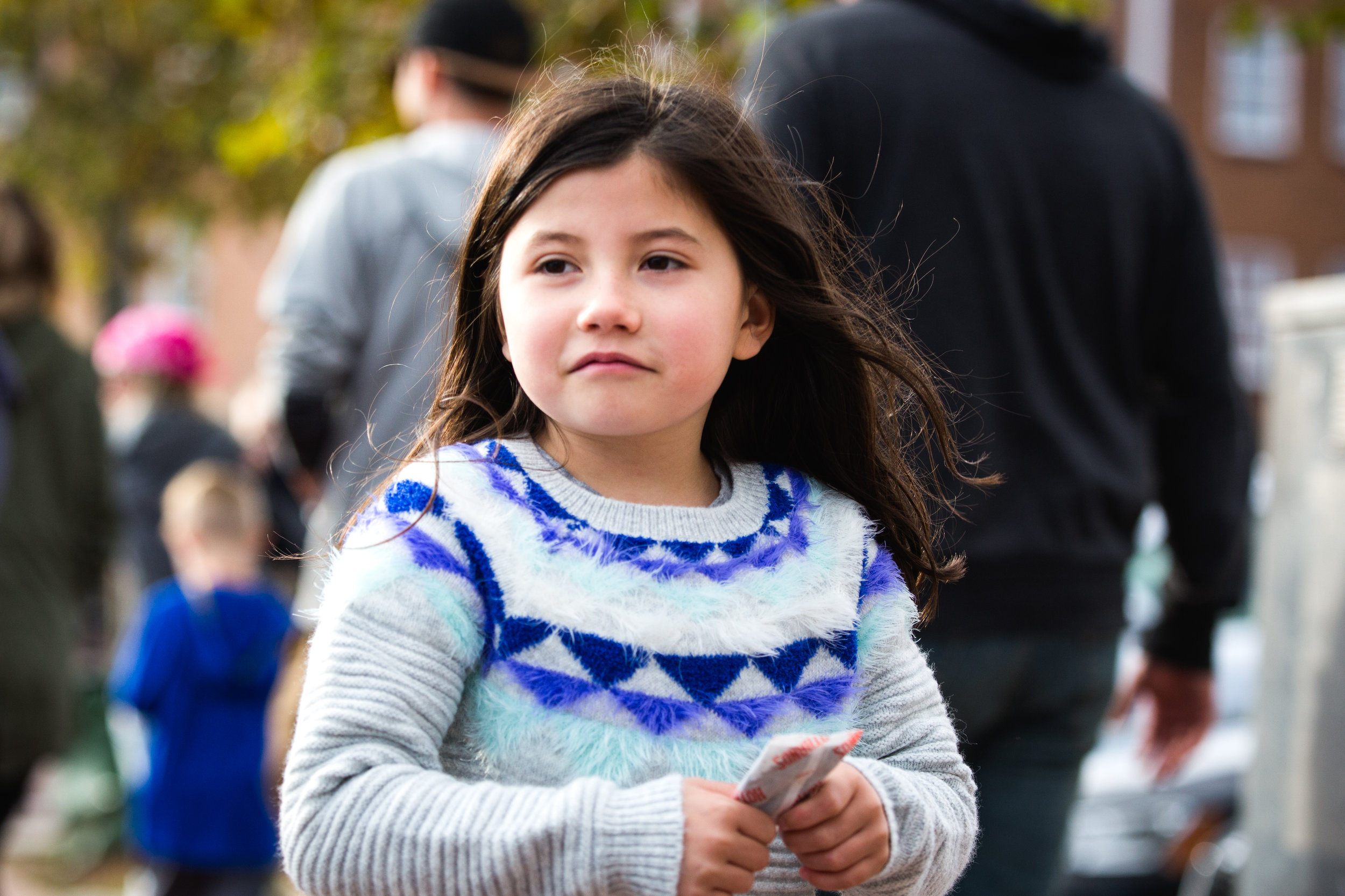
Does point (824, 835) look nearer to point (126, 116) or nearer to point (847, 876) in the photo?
point (847, 876)

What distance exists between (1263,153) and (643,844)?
24926 millimetres

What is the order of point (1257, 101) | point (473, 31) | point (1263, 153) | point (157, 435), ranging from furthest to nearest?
point (1263, 153) < point (1257, 101) < point (157, 435) < point (473, 31)

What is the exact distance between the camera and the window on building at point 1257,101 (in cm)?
2322

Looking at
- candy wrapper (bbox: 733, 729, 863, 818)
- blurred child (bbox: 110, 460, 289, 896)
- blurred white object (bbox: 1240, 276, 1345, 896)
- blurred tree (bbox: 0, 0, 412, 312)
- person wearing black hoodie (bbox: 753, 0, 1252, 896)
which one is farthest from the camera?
blurred tree (bbox: 0, 0, 412, 312)

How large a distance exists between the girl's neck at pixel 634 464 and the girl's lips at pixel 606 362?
0.34ft

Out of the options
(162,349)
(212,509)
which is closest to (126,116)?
(162,349)

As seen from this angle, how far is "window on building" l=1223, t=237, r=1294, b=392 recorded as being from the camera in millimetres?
23500

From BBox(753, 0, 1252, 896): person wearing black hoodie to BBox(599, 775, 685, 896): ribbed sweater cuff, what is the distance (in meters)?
1.06

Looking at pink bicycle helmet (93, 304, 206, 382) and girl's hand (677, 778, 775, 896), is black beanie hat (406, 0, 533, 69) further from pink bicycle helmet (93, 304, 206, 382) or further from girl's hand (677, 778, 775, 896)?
pink bicycle helmet (93, 304, 206, 382)

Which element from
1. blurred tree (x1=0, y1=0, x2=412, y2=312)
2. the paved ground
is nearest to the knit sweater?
the paved ground

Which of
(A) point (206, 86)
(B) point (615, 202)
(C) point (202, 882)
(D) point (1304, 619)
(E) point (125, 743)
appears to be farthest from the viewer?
(A) point (206, 86)

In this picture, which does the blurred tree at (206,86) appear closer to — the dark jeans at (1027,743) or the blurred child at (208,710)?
the blurred child at (208,710)

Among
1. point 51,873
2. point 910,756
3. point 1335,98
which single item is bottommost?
point 51,873

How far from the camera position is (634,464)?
61.5 inches
